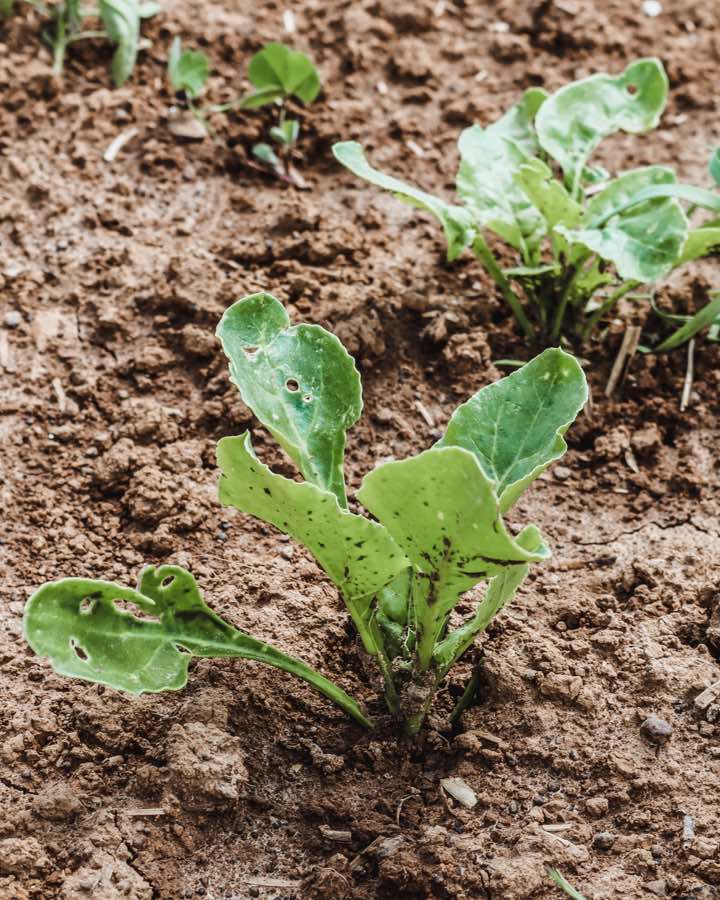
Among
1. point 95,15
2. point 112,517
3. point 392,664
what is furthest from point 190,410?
point 95,15

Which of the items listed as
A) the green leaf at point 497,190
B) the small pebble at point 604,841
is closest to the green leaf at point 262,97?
the green leaf at point 497,190

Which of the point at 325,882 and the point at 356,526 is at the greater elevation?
the point at 356,526

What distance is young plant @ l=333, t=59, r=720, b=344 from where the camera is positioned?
216cm

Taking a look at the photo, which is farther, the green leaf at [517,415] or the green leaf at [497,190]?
the green leaf at [497,190]

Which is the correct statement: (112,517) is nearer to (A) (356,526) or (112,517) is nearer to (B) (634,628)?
(A) (356,526)

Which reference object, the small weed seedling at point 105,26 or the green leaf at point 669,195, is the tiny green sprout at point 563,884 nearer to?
the green leaf at point 669,195

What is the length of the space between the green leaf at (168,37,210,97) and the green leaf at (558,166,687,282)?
1096mm

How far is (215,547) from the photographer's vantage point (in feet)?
6.66

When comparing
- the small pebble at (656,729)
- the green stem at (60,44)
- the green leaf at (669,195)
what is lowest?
the small pebble at (656,729)

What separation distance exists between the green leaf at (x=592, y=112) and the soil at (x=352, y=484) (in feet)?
1.05

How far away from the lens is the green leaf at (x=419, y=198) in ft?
6.97

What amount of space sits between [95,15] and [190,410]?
1.37 m

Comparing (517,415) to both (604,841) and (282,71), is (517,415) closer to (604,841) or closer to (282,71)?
(604,841)

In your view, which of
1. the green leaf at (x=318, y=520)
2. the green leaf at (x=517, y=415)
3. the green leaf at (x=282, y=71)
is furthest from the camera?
the green leaf at (x=282, y=71)
